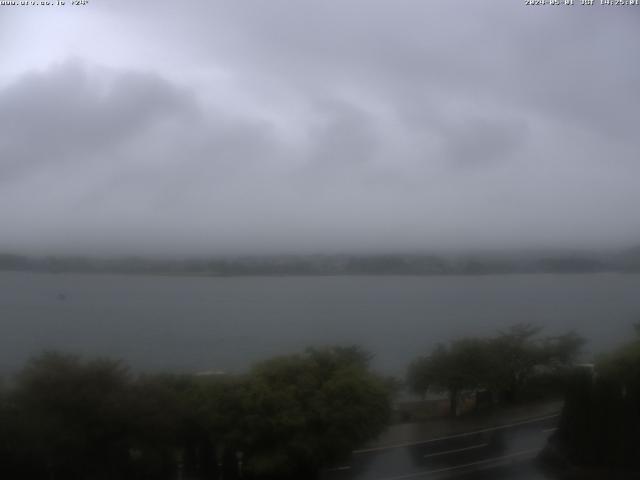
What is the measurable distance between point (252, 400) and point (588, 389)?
1612 mm

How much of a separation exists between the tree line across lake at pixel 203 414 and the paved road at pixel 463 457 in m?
0.13

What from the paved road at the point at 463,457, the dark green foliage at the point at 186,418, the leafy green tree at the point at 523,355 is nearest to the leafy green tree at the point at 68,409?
the dark green foliage at the point at 186,418

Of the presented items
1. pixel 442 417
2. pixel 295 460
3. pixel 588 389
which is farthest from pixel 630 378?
pixel 295 460

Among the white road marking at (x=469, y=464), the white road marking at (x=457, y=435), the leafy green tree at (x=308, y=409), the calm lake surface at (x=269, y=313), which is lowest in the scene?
the white road marking at (x=469, y=464)

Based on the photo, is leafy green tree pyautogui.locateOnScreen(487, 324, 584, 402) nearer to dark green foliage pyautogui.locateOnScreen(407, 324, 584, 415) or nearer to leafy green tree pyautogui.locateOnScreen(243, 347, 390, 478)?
dark green foliage pyautogui.locateOnScreen(407, 324, 584, 415)

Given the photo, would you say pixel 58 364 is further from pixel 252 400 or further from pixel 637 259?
pixel 637 259

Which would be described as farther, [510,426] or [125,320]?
[510,426]

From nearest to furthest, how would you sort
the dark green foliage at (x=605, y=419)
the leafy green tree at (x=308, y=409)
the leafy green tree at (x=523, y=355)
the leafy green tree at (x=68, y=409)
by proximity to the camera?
1. the leafy green tree at (x=68, y=409)
2. the leafy green tree at (x=308, y=409)
3. the leafy green tree at (x=523, y=355)
4. the dark green foliage at (x=605, y=419)

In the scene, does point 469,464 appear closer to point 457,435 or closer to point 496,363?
point 457,435

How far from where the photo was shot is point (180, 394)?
3000 millimetres

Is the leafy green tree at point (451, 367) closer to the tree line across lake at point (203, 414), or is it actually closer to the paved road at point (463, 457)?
the tree line across lake at point (203, 414)

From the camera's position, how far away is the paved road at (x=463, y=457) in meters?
3.19

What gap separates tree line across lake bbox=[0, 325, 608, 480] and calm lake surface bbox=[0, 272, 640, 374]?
7cm

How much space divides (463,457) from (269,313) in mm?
1122
